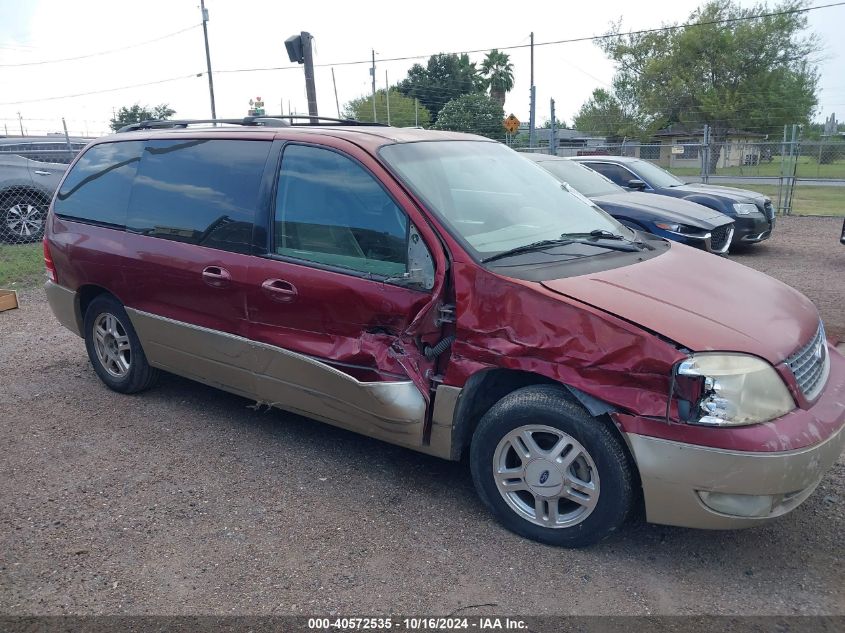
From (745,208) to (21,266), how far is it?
11.0 m

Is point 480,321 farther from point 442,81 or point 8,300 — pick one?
point 442,81

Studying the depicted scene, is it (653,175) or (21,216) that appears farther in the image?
(653,175)

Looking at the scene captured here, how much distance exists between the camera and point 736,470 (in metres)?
2.85

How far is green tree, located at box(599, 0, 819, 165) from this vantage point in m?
42.9

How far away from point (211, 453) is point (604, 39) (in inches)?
2105

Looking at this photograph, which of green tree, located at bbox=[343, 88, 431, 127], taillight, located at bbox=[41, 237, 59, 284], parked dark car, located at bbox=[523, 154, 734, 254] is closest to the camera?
taillight, located at bbox=[41, 237, 59, 284]

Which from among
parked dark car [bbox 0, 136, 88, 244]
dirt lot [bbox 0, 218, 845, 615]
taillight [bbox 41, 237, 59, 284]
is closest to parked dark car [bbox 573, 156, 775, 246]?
dirt lot [bbox 0, 218, 845, 615]

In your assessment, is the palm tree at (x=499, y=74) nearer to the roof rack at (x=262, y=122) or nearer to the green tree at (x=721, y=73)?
the green tree at (x=721, y=73)

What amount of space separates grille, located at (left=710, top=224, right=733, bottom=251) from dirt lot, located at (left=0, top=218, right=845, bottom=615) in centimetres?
622

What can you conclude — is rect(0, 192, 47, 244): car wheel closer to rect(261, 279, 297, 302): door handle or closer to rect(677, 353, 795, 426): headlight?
rect(261, 279, 297, 302): door handle

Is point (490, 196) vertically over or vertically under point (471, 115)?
under

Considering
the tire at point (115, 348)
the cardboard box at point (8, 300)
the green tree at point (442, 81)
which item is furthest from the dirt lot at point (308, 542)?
the green tree at point (442, 81)

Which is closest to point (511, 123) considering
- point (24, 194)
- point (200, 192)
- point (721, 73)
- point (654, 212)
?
point (654, 212)

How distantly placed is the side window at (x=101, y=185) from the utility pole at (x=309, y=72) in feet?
22.4
